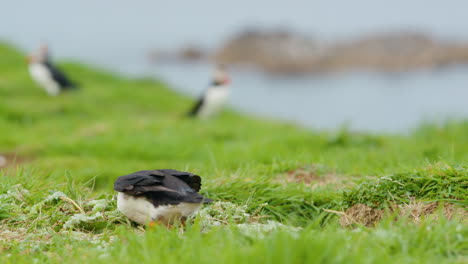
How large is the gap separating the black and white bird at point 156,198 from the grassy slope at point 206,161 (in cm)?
13

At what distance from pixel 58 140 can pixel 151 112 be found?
443 cm

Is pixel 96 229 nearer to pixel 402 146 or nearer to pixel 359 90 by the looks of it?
pixel 402 146

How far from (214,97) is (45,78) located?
3.57 metres

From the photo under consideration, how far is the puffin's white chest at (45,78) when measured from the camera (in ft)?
40.1

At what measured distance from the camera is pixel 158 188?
130 inches

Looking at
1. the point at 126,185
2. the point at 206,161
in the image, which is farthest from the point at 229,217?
the point at 206,161

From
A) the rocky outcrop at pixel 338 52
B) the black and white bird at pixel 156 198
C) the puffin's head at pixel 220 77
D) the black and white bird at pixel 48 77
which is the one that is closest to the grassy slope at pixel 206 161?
the black and white bird at pixel 156 198

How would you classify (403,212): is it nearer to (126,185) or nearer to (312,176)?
(312,176)

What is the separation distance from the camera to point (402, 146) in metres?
7.42

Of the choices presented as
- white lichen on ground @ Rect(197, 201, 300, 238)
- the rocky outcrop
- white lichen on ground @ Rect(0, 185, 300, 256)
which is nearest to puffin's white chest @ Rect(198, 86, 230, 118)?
white lichen on ground @ Rect(0, 185, 300, 256)

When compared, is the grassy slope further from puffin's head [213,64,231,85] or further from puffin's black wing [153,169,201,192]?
puffin's head [213,64,231,85]

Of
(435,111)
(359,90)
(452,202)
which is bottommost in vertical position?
(359,90)

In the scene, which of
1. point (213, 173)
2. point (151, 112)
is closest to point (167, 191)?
point (213, 173)

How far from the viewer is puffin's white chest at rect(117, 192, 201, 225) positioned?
329 centimetres
